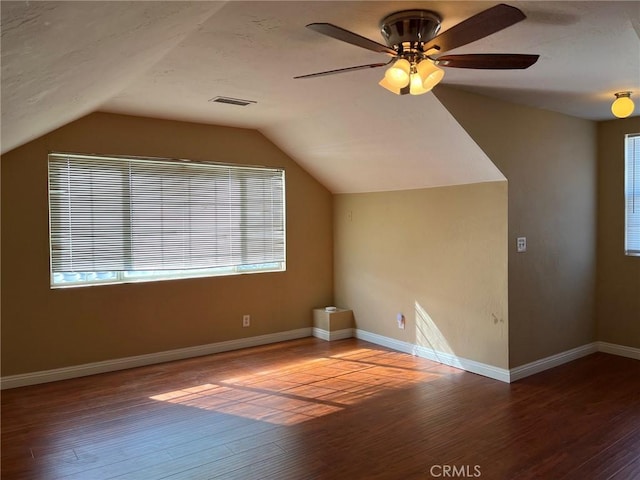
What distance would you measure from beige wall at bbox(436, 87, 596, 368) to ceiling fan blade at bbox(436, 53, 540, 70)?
1.15 meters

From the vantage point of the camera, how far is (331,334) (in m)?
5.45

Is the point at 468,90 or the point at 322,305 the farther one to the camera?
the point at 322,305

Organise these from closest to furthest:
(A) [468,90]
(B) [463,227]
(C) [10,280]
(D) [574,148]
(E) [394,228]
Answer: (A) [468,90], (C) [10,280], (B) [463,227], (D) [574,148], (E) [394,228]

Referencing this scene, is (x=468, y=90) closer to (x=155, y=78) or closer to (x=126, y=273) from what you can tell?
(x=155, y=78)

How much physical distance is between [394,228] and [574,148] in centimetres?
194

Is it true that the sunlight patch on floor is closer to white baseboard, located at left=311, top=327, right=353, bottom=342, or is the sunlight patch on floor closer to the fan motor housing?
white baseboard, located at left=311, top=327, right=353, bottom=342

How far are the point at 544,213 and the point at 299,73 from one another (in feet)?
8.60

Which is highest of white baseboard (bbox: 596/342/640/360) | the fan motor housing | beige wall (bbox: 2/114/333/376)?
the fan motor housing

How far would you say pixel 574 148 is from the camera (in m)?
4.59

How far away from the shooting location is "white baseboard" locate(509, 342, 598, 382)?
13.2ft

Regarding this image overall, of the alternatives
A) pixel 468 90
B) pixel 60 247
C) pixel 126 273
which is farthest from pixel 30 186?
pixel 468 90

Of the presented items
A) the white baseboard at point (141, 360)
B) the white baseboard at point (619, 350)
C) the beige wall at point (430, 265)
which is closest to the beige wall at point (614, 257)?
the white baseboard at point (619, 350)

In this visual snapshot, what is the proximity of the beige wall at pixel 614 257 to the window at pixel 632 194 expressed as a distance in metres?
0.04

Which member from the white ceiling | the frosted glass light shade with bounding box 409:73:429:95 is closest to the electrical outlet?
the white ceiling
